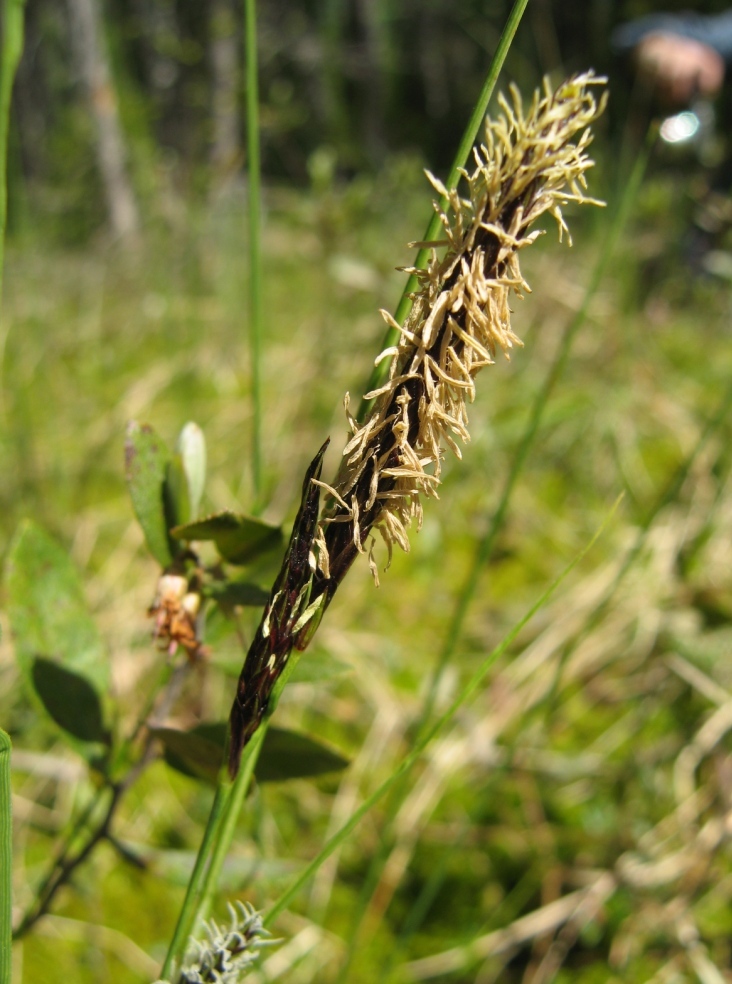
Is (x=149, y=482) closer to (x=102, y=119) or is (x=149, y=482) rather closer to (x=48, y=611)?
(x=48, y=611)

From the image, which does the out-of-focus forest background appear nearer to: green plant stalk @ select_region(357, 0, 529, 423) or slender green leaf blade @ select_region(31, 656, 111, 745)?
slender green leaf blade @ select_region(31, 656, 111, 745)

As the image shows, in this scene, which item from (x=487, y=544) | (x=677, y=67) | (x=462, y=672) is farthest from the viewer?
(x=677, y=67)

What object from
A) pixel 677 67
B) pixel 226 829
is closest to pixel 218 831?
pixel 226 829

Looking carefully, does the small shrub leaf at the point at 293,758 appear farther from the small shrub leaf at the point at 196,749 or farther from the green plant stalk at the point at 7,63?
the green plant stalk at the point at 7,63

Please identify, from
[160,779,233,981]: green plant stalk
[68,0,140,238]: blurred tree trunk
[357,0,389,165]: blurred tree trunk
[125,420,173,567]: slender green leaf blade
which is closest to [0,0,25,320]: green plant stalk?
[125,420,173,567]: slender green leaf blade

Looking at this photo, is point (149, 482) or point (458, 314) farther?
point (149, 482)

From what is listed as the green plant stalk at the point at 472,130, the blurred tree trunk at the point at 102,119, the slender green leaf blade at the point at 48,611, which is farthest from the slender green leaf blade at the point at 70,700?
the blurred tree trunk at the point at 102,119
